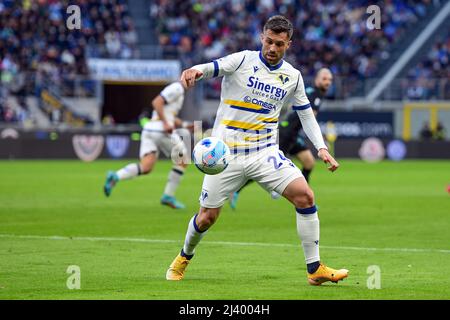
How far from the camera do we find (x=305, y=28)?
46.8 metres

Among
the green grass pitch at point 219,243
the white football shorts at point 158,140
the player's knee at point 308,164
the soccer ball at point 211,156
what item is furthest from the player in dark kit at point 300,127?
the soccer ball at point 211,156

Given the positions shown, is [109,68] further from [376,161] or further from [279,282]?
[279,282]

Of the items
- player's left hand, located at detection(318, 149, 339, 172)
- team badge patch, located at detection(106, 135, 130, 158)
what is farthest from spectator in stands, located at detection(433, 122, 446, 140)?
player's left hand, located at detection(318, 149, 339, 172)

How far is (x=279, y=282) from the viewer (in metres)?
9.67

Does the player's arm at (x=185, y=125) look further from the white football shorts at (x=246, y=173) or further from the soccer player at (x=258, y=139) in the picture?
the white football shorts at (x=246, y=173)

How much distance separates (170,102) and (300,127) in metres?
2.48

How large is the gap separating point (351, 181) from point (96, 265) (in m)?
17.5

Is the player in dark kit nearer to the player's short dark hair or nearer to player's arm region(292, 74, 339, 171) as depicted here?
player's arm region(292, 74, 339, 171)

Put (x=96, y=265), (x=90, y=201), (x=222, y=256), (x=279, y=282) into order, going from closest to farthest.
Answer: (x=279, y=282) < (x=96, y=265) < (x=222, y=256) < (x=90, y=201)

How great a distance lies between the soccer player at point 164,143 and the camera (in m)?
18.9

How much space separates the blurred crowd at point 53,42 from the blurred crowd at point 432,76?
11895 millimetres

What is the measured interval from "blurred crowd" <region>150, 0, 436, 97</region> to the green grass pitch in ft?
65.5

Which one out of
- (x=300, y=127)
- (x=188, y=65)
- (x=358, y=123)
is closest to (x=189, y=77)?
(x=300, y=127)

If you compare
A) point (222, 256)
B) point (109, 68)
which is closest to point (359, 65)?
point (109, 68)
